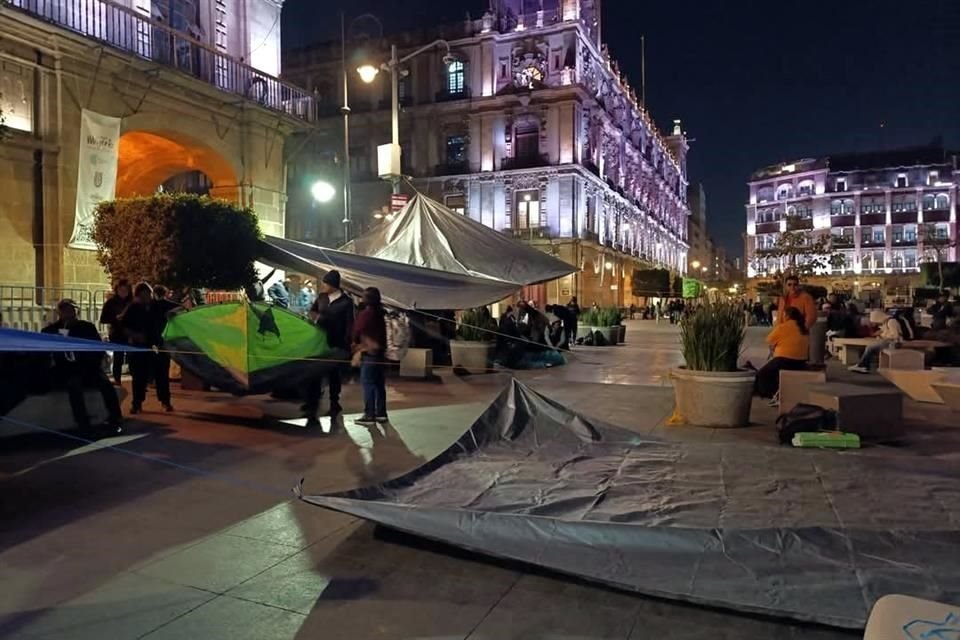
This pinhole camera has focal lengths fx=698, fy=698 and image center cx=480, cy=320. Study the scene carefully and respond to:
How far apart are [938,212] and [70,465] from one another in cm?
11175

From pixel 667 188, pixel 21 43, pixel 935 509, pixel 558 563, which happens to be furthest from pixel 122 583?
pixel 667 188

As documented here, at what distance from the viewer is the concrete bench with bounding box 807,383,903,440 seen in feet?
24.4

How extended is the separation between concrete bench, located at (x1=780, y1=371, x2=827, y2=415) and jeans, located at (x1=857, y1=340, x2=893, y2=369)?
5542 mm

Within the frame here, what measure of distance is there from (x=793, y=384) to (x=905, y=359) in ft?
15.1

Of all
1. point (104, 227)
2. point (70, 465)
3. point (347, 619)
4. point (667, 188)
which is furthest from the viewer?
point (667, 188)

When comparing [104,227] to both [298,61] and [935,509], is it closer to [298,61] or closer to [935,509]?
[935,509]

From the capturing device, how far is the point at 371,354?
8.59m

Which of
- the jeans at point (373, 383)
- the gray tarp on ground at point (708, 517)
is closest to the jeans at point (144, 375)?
the jeans at point (373, 383)

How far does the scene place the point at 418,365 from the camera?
44.2ft

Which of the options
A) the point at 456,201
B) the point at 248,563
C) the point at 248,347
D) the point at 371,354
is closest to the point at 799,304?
the point at 371,354

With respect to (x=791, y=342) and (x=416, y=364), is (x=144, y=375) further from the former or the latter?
(x=791, y=342)

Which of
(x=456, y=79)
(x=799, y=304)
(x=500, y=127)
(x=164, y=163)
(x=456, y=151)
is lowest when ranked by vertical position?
(x=799, y=304)

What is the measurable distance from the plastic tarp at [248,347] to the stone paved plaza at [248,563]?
1049 millimetres

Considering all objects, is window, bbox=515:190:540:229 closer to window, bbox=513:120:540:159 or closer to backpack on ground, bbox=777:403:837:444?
window, bbox=513:120:540:159
